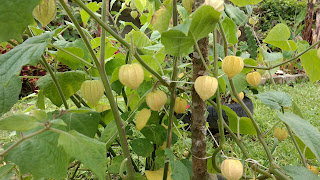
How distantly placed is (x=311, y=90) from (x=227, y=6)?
117 inches

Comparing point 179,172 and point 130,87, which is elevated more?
point 130,87

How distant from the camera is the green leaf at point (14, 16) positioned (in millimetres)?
305

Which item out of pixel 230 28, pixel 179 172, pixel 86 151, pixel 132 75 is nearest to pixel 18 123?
pixel 86 151

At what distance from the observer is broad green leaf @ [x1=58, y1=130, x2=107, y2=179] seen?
0.35 meters

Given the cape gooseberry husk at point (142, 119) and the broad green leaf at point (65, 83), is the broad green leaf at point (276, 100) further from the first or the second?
the broad green leaf at point (65, 83)

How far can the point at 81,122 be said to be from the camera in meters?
0.58

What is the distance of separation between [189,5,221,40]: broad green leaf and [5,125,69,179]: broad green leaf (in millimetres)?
293

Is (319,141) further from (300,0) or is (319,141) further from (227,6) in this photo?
(300,0)

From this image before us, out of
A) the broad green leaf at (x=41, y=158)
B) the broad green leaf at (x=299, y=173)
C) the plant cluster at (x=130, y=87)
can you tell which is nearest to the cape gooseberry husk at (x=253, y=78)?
the plant cluster at (x=130, y=87)

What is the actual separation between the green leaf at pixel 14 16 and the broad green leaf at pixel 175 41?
0.61 feet

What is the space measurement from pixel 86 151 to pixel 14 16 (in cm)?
17

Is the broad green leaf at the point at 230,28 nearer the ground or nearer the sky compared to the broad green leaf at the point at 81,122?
nearer the sky

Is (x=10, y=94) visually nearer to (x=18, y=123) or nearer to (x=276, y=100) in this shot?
(x=18, y=123)

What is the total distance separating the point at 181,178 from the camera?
56 cm
